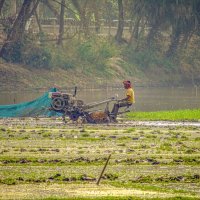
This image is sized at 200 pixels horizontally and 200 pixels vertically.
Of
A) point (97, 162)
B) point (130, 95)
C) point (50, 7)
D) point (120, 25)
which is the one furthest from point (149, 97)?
point (97, 162)

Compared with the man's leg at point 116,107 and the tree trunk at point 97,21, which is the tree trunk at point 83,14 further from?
the man's leg at point 116,107

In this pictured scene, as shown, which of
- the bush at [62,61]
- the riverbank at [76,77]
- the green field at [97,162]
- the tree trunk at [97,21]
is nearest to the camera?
the green field at [97,162]

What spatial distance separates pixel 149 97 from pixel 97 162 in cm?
4615

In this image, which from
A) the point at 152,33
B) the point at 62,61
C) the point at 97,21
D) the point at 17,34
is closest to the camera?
the point at 17,34

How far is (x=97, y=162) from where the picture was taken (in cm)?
3300

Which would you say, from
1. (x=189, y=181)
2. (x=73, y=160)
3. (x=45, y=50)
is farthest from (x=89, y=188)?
(x=45, y=50)

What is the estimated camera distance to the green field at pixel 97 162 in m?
26.9

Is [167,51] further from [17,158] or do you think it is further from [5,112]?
[17,158]

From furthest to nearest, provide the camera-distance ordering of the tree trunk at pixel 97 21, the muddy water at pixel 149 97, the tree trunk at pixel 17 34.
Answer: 1. the tree trunk at pixel 97 21
2. the tree trunk at pixel 17 34
3. the muddy water at pixel 149 97

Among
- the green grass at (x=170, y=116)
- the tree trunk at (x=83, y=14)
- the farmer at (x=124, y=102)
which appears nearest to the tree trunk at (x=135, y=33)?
the tree trunk at (x=83, y=14)

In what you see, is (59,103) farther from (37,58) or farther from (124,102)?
(37,58)

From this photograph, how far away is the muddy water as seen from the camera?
227ft

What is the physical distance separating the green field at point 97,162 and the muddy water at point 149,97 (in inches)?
837

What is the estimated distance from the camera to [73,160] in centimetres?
3350
